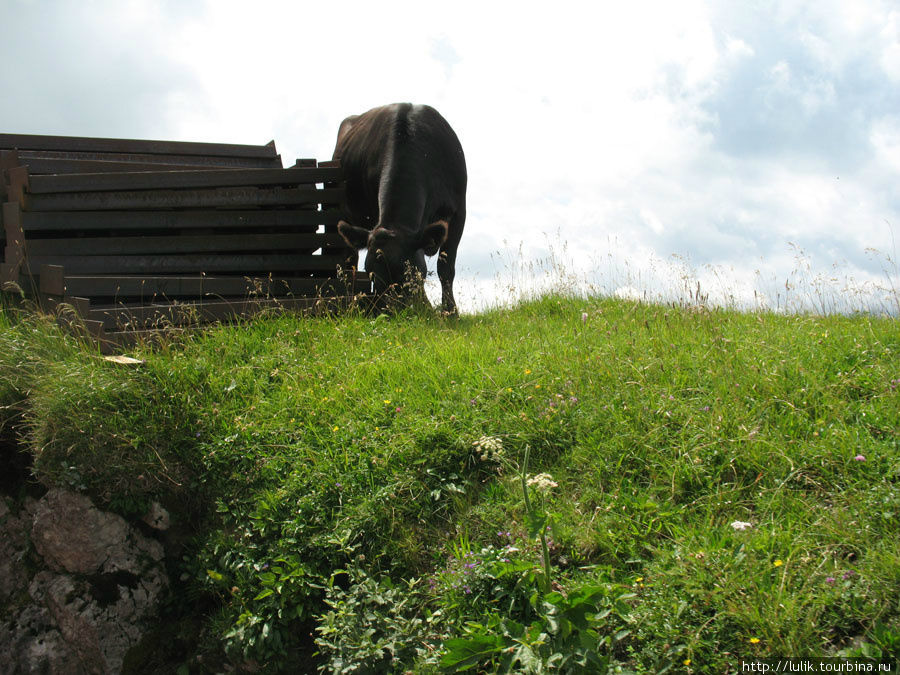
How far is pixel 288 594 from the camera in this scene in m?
3.54

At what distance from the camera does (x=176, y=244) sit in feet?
27.4

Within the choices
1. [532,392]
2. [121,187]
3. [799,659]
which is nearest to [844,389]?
[532,392]

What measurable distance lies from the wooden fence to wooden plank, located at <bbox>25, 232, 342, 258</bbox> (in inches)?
0.5

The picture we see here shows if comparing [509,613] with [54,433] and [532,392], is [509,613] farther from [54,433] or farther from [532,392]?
[54,433]

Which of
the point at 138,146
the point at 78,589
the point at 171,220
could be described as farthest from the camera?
the point at 138,146

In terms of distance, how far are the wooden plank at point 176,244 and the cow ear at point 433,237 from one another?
1249 millimetres

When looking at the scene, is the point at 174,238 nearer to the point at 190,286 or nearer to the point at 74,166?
the point at 190,286

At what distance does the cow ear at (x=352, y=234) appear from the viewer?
845cm

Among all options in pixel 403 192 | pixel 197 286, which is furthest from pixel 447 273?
pixel 197 286

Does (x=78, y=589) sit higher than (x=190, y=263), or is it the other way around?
(x=190, y=263)

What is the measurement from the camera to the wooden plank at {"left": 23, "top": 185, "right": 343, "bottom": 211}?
8.12 metres

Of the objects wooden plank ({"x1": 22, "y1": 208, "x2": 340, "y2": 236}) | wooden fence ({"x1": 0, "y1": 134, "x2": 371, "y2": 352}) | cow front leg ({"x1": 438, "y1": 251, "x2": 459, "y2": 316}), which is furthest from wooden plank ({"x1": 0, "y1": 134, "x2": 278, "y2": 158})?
cow front leg ({"x1": 438, "y1": 251, "x2": 459, "y2": 316})

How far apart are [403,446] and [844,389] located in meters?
2.87

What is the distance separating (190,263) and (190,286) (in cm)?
74
